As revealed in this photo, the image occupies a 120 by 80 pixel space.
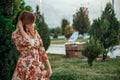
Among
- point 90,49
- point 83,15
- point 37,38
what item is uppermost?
point 37,38

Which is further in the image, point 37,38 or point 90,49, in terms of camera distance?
point 90,49

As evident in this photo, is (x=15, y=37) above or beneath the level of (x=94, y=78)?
above

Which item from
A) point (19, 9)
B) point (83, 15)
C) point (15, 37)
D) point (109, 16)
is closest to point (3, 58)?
point (19, 9)

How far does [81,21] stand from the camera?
5600 centimetres

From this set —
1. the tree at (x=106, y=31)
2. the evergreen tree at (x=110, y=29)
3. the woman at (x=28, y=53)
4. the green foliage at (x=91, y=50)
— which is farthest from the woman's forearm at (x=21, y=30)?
the tree at (x=106, y=31)

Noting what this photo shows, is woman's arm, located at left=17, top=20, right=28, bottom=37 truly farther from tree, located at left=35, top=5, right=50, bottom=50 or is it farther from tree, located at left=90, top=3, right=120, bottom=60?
tree, located at left=35, top=5, right=50, bottom=50

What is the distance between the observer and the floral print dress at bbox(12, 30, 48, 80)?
5.57 m

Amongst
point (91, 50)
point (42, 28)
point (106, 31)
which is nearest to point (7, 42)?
Result: point (91, 50)

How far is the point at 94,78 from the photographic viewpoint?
9859 mm

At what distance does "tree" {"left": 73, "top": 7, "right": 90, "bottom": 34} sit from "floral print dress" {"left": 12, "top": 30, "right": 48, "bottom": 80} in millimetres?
49097

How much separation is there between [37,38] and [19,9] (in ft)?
5.32

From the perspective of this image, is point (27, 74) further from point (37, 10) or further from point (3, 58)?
point (37, 10)

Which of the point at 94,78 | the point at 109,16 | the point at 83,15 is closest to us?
the point at 94,78

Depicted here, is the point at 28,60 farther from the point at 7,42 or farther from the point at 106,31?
the point at 106,31
